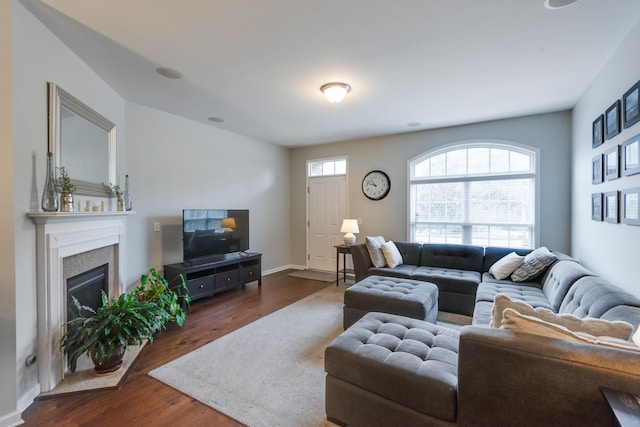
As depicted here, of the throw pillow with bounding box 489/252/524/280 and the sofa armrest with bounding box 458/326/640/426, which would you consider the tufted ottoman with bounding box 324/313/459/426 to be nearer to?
the sofa armrest with bounding box 458/326/640/426

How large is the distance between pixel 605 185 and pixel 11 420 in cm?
476

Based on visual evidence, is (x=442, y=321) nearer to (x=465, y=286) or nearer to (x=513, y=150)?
(x=465, y=286)

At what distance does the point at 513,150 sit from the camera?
4199mm

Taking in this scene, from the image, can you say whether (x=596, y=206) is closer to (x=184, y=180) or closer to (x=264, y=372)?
(x=264, y=372)

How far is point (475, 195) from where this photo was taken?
4.43 m

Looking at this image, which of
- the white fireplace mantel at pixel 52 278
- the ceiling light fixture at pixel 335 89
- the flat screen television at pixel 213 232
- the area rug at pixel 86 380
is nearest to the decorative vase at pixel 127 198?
the flat screen television at pixel 213 232

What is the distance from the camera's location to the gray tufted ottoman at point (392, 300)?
2668 mm

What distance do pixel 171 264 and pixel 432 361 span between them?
3.54m

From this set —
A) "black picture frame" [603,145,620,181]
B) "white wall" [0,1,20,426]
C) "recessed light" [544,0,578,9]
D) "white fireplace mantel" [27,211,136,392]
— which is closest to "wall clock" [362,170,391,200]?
"black picture frame" [603,145,620,181]

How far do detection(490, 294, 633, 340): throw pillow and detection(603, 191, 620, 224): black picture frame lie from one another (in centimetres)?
143

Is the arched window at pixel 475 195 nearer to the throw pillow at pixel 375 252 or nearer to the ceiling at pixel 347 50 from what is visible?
the ceiling at pixel 347 50

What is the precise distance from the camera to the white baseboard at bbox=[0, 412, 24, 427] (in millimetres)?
1667

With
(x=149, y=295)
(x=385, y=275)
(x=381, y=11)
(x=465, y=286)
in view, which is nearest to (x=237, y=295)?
(x=149, y=295)

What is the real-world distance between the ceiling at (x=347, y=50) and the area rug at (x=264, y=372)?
2.61 meters
